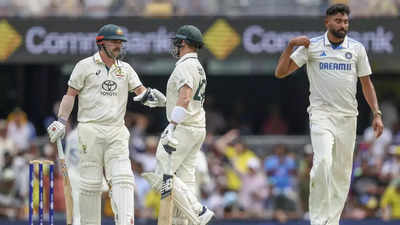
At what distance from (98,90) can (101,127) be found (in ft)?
1.08

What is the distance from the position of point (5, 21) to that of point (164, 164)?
27.9ft

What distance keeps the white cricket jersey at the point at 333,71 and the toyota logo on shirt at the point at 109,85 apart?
1624 mm

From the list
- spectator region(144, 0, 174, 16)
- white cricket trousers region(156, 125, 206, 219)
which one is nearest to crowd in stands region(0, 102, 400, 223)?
spectator region(144, 0, 174, 16)

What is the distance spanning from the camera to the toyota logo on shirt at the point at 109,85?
937 centimetres

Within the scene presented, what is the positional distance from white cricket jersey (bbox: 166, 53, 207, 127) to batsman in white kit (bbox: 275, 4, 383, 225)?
744mm

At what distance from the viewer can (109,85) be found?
9.38 meters

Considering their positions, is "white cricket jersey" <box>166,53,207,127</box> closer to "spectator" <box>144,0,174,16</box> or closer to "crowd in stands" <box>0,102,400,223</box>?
"crowd in stands" <box>0,102,400,223</box>

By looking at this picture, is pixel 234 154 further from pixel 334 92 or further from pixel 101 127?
pixel 101 127

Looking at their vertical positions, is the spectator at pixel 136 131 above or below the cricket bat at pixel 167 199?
below

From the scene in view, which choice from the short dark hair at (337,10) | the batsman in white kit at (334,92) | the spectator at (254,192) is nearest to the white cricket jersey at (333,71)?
the batsman in white kit at (334,92)

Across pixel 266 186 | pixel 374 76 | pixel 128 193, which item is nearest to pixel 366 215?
pixel 266 186

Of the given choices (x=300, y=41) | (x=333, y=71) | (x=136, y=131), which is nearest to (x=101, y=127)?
(x=300, y=41)

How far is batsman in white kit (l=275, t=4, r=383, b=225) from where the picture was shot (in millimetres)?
9391

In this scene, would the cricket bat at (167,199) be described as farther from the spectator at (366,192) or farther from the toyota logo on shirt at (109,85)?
the spectator at (366,192)
